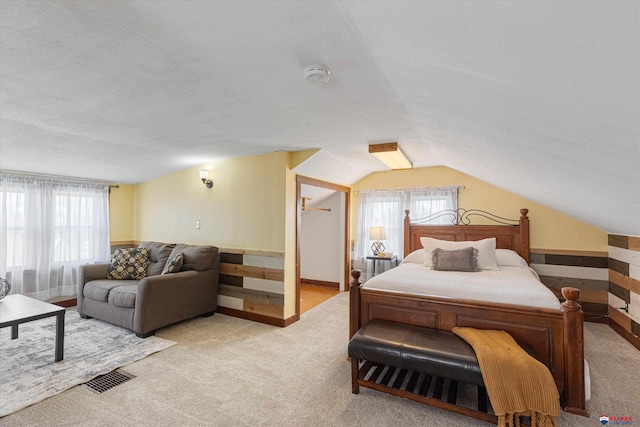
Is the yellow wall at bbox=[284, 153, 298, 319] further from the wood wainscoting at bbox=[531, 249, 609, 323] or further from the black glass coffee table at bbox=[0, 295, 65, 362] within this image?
the wood wainscoting at bbox=[531, 249, 609, 323]

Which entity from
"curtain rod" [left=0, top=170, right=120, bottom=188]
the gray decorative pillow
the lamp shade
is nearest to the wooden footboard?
the gray decorative pillow

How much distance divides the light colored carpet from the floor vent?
0.06 m

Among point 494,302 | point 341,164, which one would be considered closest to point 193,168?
point 341,164

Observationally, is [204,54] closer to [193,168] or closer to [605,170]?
[605,170]

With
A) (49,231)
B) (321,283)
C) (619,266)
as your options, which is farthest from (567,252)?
(49,231)

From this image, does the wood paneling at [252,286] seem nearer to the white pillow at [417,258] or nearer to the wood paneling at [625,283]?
the white pillow at [417,258]

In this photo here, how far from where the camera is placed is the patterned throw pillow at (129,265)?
3.90 meters

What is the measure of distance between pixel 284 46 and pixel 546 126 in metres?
1.31

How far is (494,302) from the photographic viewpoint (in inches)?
90.4

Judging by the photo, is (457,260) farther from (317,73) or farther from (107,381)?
(107,381)

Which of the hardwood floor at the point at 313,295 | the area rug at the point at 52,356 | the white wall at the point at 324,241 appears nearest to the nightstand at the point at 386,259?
the white wall at the point at 324,241

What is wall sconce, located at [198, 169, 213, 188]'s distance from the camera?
13.6 feet

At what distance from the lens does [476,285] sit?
8.59 feet

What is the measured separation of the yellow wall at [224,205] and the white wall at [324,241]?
1.81 m
